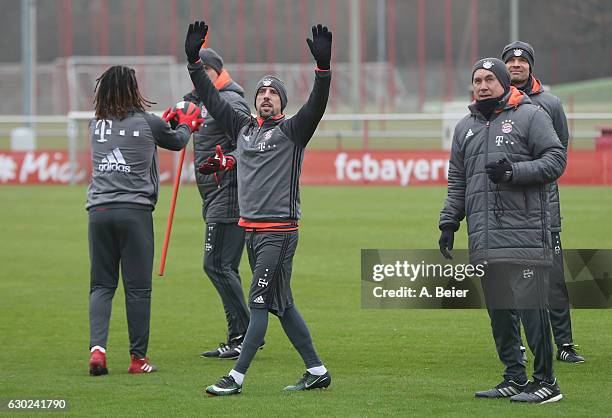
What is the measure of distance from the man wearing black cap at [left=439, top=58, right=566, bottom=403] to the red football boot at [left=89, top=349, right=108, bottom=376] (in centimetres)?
257

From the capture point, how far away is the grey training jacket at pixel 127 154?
8008 millimetres

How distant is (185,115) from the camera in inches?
325

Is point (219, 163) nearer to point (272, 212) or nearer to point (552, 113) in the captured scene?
point (272, 212)

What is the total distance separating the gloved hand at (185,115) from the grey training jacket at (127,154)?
0.15 m

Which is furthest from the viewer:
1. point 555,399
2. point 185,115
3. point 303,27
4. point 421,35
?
point 303,27

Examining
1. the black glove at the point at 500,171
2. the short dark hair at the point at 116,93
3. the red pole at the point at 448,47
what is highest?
the red pole at the point at 448,47

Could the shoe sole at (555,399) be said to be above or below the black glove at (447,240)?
below

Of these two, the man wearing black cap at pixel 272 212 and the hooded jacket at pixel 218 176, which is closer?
the man wearing black cap at pixel 272 212

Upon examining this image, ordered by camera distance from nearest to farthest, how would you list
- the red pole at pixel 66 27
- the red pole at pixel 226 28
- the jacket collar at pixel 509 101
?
1. the jacket collar at pixel 509 101
2. the red pole at pixel 226 28
3. the red pole at pixel 66 27

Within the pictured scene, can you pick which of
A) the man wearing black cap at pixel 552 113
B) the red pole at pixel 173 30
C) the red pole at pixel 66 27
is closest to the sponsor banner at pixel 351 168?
the man wearing black cap at pixel 552 113

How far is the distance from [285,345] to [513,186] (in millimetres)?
2955

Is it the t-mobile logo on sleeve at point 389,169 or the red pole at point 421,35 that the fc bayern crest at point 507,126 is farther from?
the red pole at point 421,35

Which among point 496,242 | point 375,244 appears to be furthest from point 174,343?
point 375,244

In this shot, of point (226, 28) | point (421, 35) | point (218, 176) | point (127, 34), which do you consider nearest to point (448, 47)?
point (421, 35)
